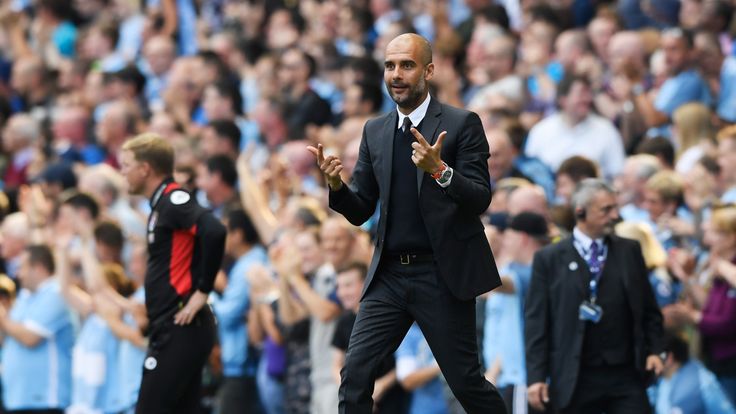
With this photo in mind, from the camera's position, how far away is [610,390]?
10.1m

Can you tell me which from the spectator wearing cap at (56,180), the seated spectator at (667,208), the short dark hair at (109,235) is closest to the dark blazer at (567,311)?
the seated spectator at (667,208)

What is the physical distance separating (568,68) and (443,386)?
197 inches

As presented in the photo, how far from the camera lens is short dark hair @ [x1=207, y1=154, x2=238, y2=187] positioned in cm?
1477

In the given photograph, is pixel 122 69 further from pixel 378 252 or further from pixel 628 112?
pixel 378 252

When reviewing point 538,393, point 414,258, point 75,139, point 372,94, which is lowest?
point 538,393

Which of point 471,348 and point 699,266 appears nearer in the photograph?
point 471,348

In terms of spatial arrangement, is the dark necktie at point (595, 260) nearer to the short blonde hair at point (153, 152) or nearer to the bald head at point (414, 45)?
the bald head at point (414, 45)

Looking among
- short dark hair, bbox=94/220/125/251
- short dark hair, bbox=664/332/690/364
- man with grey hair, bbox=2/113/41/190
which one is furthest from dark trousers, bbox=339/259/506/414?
man with grey hair, bbox=2/113/41/190

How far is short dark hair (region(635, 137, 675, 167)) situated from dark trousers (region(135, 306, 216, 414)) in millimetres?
4691

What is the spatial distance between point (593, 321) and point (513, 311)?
1.37 m

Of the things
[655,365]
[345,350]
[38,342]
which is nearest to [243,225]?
[38,342]

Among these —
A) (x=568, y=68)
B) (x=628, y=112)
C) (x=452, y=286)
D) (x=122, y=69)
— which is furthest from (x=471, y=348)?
(x=122, y=69)

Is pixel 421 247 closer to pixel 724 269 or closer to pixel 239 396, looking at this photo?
pixel 724 269

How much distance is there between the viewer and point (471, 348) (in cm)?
849
